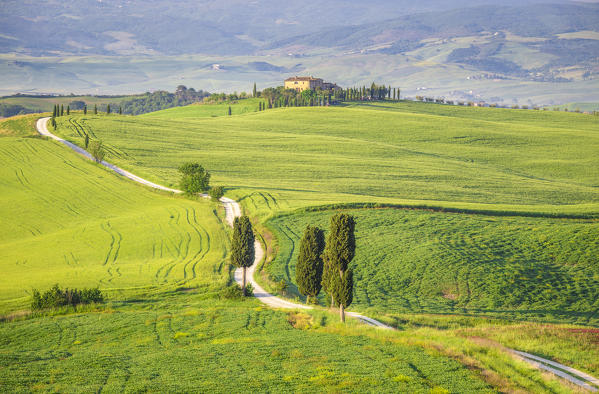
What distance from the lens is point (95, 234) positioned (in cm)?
6134

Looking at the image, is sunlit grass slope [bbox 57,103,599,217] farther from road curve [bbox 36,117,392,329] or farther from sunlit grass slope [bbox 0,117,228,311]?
sunlit grass slope [bbox 0,117,228,311]

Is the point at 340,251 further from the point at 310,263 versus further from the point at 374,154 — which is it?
the point at 374,154

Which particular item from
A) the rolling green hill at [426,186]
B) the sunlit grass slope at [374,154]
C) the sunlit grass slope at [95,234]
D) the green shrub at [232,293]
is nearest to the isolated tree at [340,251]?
the rolling green hill at [426,186]

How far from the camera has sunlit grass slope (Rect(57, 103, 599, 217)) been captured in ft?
278

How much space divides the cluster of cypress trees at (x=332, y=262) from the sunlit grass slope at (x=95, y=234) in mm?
8777

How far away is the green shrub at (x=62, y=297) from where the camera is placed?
37.5m

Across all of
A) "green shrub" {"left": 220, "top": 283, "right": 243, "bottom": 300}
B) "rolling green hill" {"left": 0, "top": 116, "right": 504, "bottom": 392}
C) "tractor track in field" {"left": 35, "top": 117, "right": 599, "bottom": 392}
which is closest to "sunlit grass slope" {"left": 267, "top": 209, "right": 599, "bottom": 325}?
"tractor track in field" {"left": 35, "top": 117, "right": 599, "bottom": 392}

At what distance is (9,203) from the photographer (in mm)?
73562

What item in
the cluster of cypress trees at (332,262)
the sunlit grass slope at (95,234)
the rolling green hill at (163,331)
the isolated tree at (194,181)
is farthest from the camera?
the isolated tree at (194,181)

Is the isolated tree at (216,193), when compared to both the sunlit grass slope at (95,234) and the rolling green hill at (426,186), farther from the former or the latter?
the rolling green hill at (426,186)

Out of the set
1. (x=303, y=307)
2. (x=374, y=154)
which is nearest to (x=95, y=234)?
(x=303, y=307)

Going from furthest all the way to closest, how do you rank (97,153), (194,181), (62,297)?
(97,153), (194,181), (62,297)

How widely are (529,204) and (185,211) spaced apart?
4765 centimetres

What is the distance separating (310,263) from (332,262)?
188 inches
